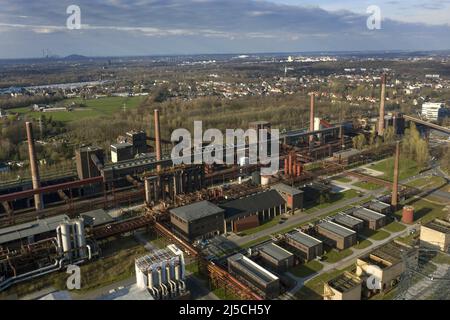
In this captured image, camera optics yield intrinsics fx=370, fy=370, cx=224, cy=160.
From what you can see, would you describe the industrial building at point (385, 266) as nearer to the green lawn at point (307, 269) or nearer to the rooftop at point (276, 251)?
the green lawn at point (307, 269)

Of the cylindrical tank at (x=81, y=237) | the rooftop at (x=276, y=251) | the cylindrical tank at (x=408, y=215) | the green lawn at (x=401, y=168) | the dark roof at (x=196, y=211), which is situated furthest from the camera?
the green lawn at (x=401, y=168)

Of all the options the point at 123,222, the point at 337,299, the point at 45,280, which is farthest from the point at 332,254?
the point at 45,280


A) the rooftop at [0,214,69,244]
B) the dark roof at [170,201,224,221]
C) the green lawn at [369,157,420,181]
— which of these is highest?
the dark roof at [170,201,224,221]

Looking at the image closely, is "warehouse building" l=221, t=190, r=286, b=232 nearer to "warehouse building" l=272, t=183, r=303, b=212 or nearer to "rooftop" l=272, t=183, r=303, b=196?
"warehouse building" l=272, t=183, r=303, b=212

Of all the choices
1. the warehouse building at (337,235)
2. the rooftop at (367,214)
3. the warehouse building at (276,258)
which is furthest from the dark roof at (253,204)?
the rooftop at (367,214)

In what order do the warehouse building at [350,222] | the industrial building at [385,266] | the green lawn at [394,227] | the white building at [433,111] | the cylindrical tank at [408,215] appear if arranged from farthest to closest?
the white building at [433,111] → the cylindrical tank at [408,215] → the green lawn at [394,227] → the warehouse building at [350,222] → the industrial building at [385,266]

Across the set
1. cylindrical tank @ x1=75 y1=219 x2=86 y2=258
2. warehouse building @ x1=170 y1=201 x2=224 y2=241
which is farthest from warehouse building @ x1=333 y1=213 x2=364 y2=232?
cylindrical tank @ x1=75 y1=219 x2=86 y2=258

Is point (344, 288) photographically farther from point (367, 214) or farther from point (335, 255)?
point (367, 214)
